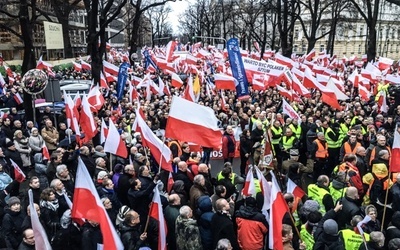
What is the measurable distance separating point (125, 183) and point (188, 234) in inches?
79.8

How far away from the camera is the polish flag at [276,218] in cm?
526

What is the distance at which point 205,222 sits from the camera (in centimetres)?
574

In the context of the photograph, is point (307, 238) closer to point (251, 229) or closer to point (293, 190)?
point (251, 229)

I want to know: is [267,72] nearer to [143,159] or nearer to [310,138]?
[310,138]

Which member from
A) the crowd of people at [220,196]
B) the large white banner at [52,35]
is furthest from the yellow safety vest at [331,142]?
the large white banner at [52,35]

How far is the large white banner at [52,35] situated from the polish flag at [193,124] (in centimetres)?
1417

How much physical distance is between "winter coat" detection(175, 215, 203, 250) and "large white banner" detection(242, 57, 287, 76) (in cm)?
893

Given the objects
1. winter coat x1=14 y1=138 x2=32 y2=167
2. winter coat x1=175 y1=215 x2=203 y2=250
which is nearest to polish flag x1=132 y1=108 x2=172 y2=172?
winter coat x1=175 y1=215 x2=203 y2=250

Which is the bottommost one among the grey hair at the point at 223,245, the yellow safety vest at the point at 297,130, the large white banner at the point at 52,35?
the grey hair at the point at 223,245

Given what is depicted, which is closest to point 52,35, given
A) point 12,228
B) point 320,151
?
point 320,151

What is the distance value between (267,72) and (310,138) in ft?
14.3

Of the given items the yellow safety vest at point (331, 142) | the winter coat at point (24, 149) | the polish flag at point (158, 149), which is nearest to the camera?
the polish flag at point (158, 149)

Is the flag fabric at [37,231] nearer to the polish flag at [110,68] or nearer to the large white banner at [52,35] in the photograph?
the polish flag at [110,68]

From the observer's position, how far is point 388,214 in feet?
22.2
